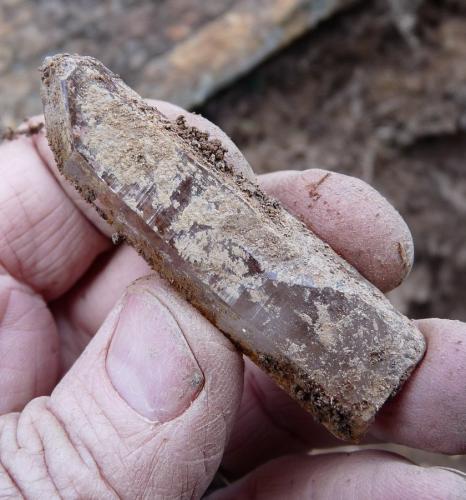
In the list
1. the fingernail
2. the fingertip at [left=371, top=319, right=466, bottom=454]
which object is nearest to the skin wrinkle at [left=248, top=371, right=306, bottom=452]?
the fingertip at [left=371, top=319, right=466, bottom=454]

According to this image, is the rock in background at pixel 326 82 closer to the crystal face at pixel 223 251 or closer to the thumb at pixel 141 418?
the crystal face at pixel 223 251

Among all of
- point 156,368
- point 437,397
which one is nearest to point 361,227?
point 437,397

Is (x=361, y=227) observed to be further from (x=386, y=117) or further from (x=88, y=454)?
(x=386, y=117)

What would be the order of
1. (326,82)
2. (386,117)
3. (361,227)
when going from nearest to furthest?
(361,227)
(386,117)
(326,82)

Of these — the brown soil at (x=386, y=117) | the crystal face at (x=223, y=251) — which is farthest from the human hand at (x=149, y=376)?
the brown soil at (x=386, y=117)

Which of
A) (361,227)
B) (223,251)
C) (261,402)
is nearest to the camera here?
(223,251)

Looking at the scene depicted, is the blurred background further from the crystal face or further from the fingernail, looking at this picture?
the fingernail
